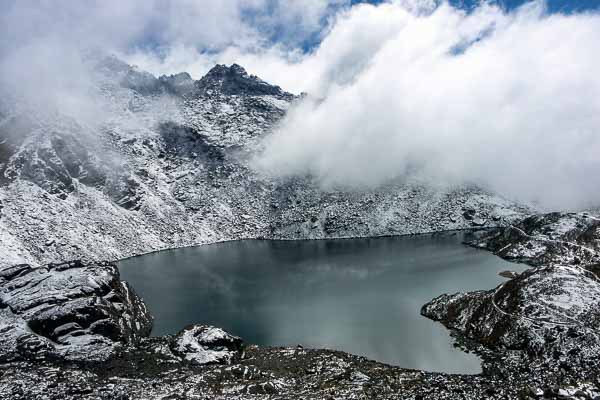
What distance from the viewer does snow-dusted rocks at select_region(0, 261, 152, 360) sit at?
61062 millimetres

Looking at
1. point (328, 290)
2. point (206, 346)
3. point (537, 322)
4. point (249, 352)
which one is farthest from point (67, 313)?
point (537, 322)

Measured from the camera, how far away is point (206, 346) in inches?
2424

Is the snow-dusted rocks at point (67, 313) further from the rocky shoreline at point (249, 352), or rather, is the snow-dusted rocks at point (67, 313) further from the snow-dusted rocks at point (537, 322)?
the snow-dusted rocks at point (537, 322)

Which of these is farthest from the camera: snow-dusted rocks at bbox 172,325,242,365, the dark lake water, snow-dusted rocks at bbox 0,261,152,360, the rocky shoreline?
the dark lake water

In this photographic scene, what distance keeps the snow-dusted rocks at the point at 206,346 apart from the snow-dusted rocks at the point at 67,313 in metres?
10.1

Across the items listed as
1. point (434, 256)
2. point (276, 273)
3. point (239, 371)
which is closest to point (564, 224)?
point (434, 256)

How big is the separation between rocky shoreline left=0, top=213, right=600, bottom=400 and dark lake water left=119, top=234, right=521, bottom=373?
4.72 meters

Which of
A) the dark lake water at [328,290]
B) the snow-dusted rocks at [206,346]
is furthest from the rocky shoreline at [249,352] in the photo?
the dark lake water at [328,290]

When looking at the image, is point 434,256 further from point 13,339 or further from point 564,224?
point 13,339

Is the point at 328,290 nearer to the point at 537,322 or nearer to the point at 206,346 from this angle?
the point at 206,346

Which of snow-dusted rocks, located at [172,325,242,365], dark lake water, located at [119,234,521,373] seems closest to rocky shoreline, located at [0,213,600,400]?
snow-dusted rocks, located at [172,325,242,365]

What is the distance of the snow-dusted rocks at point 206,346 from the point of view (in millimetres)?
59000

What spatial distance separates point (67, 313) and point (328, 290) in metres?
55.4

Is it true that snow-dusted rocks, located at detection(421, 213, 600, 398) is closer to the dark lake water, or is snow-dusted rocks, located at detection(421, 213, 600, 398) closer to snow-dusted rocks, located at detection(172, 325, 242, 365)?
the dark lake water
